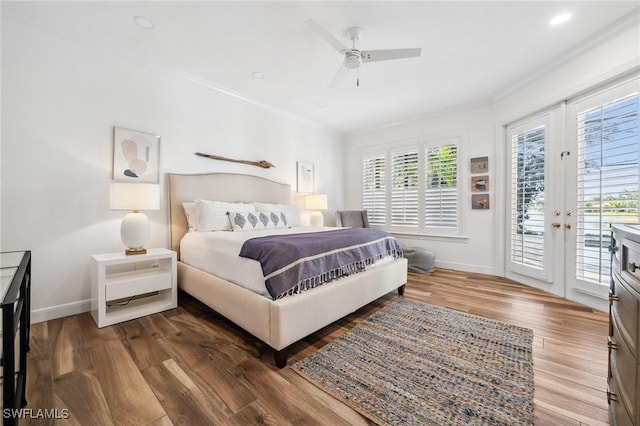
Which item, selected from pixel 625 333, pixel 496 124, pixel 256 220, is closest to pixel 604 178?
pixel 496 124

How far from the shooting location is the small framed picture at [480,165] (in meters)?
3.98

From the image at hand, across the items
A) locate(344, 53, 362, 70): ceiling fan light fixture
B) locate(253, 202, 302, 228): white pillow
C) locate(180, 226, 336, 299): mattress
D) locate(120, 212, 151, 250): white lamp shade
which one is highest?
locate(344, 53, 362, 70): ceiling fan light fixture

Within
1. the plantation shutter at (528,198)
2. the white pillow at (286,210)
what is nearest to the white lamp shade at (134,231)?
the white pillow at (286,210)

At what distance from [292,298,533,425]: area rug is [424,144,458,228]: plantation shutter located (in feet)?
7.58

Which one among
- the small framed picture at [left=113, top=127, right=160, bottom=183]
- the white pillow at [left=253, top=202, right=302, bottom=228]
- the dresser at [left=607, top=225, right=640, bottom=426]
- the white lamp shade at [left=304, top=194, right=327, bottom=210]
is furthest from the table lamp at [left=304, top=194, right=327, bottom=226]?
the dresser at [left=607, top=225, right=640, bottom=426]

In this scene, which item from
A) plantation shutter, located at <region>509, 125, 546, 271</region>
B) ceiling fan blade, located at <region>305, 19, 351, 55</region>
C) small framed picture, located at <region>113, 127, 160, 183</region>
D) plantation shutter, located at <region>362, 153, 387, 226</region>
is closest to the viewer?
ceiling fan blade, located at <region>305, 19, 351, 55</region>

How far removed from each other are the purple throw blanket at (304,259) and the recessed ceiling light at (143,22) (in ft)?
7.00

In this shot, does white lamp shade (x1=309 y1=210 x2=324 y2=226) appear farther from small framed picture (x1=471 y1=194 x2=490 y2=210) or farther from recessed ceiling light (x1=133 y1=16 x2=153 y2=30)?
recessed ceiling light (x1=133 y1=16 x2=153 y2=30)

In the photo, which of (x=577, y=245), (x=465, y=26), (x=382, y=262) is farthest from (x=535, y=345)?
(x=465, y=26)

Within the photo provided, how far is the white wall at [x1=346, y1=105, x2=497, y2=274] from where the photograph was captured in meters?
3.98

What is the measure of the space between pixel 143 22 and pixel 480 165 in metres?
4.49

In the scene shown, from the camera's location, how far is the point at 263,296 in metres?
1.83

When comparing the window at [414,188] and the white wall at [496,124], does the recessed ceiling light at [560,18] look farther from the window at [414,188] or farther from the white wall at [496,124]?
the window at [414,188]

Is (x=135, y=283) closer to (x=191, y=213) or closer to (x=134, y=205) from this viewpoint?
(x=134, y=205)
